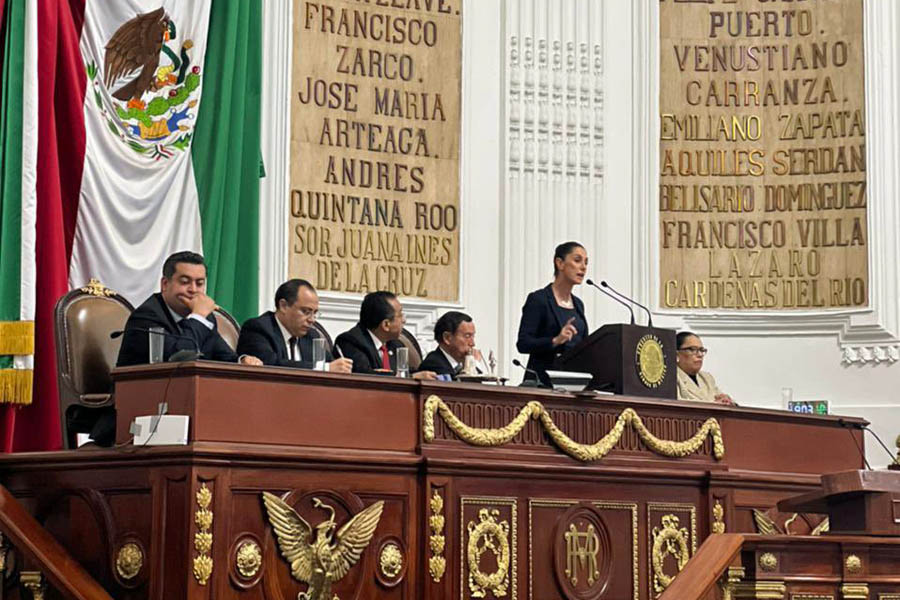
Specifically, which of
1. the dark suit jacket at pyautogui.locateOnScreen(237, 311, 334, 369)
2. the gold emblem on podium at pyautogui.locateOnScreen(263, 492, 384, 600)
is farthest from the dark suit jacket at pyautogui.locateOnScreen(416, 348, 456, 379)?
the gold emblem on podium at pyautogui.locateOnScreen(263, 492, 384, 600)

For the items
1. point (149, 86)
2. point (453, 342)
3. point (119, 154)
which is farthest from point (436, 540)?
point (149, 86)

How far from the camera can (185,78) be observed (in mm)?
8234

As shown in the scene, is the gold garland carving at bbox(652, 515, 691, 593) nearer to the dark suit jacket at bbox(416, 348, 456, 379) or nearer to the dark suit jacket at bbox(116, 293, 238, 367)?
the dark suit jacket at bbox(416, 348, 456, 379)

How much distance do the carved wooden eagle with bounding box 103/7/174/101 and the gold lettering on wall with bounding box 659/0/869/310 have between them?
3.44m

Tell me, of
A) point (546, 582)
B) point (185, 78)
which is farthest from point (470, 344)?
point (185, 78)

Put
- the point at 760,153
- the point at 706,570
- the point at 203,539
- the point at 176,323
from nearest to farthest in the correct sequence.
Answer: the point at 706,570 → the point at 203,539 → the point at 176,323 → the point at 760,153

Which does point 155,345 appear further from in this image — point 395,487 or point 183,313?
point 395,487

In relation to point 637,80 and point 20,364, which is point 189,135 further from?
point 637,80

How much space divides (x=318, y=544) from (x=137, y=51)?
3.83 m

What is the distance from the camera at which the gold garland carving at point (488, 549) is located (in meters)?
5.51

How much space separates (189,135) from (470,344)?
7.39 ft

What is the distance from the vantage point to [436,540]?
5.43 m

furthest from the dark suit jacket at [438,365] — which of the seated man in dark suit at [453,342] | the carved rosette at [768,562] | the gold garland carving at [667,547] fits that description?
the carved rosette at [768,562]

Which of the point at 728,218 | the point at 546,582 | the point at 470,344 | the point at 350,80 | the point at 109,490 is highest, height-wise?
the point at 350,80
